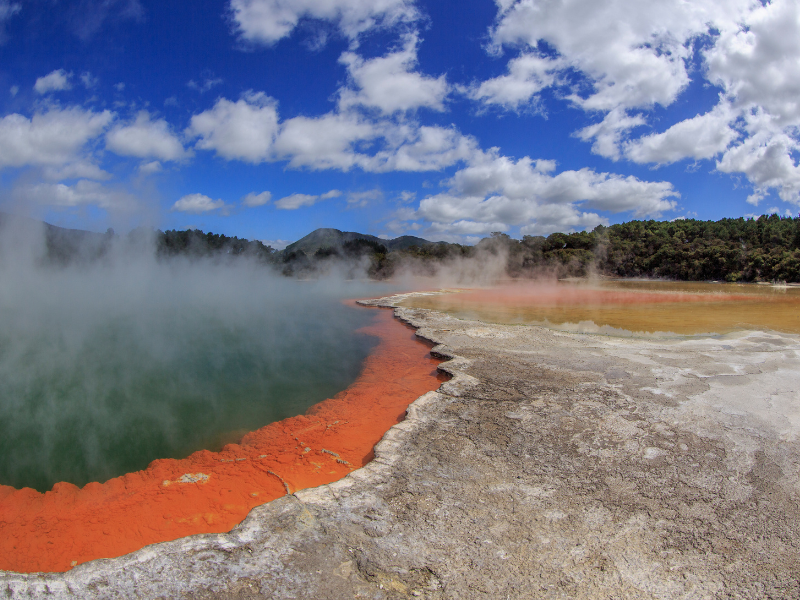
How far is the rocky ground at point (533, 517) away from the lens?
216cm

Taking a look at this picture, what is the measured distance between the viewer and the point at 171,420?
5012 mm

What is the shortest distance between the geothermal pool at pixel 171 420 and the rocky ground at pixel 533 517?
0.74 meters

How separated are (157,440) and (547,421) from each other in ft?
13.4

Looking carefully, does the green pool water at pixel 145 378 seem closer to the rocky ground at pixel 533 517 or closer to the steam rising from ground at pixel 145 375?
the steam rising from ground at pixel 145 375

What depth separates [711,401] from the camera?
14.7ft

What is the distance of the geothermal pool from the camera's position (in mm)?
3199

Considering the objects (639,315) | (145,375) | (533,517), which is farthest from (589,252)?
(533,517)

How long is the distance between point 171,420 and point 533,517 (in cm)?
424

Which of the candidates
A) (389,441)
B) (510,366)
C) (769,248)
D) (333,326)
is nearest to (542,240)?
(769,248)

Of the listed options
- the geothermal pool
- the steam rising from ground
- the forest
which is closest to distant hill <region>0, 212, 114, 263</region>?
the forest

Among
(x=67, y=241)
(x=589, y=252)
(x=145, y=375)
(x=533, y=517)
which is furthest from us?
(x=589, y=252)

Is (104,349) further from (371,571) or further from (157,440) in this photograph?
(371,571)

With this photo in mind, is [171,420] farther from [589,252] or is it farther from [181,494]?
[589,252]

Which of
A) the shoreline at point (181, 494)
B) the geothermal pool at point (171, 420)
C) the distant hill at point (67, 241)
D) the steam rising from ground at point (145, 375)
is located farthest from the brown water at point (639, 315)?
the distant hill at point (67, 241)
